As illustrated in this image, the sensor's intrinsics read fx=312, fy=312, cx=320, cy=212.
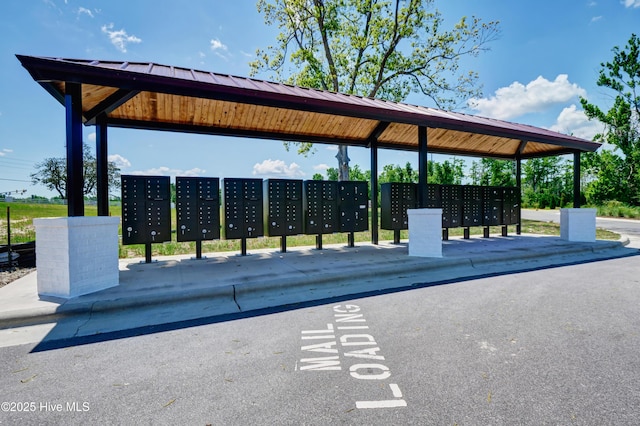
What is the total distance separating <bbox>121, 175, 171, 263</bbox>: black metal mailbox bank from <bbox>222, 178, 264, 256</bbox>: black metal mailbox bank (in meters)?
1.16

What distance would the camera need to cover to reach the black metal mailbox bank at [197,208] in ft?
21.3

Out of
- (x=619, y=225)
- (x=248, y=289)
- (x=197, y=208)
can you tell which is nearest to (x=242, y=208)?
(x=197, y=208)

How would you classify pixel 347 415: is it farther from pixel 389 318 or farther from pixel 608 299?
pixel 608 299

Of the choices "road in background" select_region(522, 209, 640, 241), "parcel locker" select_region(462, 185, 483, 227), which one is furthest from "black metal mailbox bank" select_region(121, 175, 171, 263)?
"road in background" select_region(522, 209, 640, 241)

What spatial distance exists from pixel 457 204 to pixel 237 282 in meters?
7.44

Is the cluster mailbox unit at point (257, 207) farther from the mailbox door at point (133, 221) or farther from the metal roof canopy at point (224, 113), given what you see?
the metal roof canopy at point (224, 113)

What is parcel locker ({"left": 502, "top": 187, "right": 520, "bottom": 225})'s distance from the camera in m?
10.5

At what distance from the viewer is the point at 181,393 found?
2.23m

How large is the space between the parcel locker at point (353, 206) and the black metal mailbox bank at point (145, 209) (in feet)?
13.2

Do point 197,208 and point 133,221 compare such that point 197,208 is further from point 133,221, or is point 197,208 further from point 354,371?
point 354,371

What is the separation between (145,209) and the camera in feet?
20.4

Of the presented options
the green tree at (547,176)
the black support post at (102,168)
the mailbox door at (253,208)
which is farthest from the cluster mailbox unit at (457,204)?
the green tree at (547,176)

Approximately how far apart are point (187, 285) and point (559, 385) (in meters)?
4.43

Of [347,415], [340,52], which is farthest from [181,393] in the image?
[340,52]
